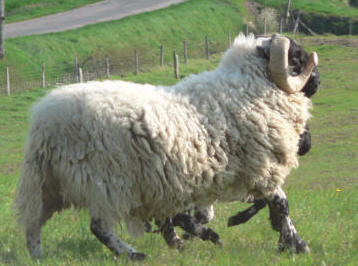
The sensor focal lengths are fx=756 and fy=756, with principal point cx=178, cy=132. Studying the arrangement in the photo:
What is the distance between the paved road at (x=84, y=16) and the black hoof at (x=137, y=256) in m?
33.8

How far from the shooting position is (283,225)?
26.5 ft

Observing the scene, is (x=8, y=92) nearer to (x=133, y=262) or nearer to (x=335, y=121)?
(x=335, y=121)

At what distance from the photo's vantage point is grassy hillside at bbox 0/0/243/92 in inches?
1414

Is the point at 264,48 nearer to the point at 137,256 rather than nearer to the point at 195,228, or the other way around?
the point at 195,228

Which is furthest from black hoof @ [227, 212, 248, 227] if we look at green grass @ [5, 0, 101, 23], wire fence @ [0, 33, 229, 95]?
green grass @ [5, 0, 101, 23]

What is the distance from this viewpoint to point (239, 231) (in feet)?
28.5

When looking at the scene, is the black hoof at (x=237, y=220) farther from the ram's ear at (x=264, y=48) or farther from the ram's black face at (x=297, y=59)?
the ram's ear at (x=264, y=48)

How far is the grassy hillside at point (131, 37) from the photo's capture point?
35906mm

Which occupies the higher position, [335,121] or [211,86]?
[211,86]

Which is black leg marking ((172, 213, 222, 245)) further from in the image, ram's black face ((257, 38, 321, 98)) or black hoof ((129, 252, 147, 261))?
ram's black face ((257, 38, 321, 98))

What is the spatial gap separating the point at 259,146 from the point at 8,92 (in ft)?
77.1

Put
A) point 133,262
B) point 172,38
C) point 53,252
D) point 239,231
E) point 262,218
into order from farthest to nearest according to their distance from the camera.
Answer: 1. point 172,38
2. point 262,218
3. point 239,231
4. point 53,252
5. point 133,262

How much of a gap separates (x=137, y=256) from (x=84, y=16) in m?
38.1

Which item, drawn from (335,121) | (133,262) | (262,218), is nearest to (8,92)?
(335,121)
